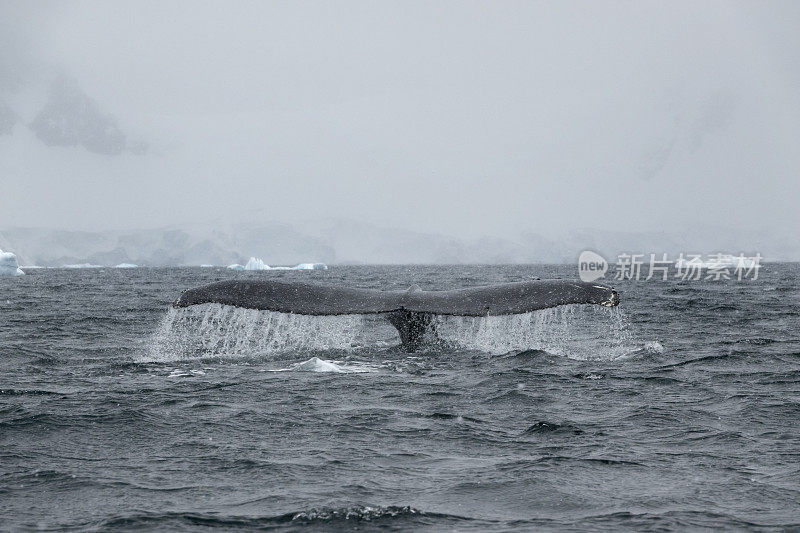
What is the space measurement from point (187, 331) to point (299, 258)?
156 m

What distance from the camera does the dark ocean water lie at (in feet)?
15.9

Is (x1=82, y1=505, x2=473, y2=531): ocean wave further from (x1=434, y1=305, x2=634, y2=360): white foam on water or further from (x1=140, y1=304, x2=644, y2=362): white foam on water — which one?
(x1=434, y1=305, x2=634, y2=360): white foam on water

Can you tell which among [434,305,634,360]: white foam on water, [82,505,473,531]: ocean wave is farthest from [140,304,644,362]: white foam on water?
[82,505,473,531]: ocean wave

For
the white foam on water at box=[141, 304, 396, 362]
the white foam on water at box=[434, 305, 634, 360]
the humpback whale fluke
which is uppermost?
the humpback whale fluke

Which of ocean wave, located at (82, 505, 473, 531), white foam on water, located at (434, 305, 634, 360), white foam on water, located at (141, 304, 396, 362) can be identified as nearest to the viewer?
ocean wave, located at (82, 505, 473, 531)

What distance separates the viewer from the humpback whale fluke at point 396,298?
818 cm

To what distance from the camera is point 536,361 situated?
10.7 m

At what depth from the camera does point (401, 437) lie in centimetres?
662

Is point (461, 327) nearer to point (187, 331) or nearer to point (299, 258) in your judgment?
point (187, 331)

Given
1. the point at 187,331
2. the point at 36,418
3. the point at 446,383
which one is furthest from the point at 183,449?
the point at 187,331

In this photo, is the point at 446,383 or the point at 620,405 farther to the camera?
the point at 446,383

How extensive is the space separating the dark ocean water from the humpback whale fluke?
27 cm
